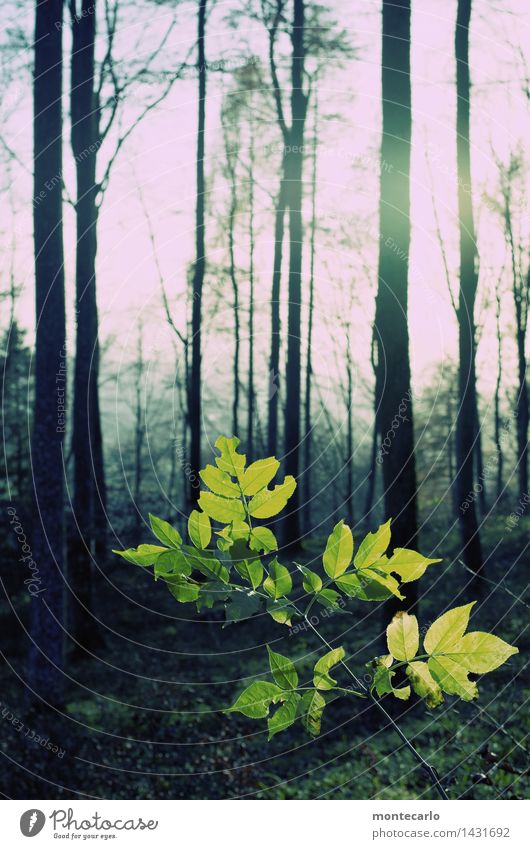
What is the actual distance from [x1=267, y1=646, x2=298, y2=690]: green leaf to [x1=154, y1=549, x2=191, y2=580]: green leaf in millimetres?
175

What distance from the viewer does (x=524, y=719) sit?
6.37 m

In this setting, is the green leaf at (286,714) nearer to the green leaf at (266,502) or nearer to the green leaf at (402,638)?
the green leaf at (402,638)

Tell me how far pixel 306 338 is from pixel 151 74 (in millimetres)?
10791

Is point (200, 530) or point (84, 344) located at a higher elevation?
point (84, 344)

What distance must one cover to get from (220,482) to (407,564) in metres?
0.30

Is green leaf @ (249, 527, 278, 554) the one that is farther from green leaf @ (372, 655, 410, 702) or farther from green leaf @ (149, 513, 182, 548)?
green leaf @ (372, 655, 410, 702)

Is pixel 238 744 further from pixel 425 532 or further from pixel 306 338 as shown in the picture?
pixel 306 338

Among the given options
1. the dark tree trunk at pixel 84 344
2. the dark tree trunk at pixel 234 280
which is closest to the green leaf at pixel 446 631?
the dark tree trunk at pixel 84 344

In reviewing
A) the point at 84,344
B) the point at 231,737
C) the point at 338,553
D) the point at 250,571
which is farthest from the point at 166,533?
the point at 84,344

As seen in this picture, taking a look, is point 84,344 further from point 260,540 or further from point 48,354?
point 260,540

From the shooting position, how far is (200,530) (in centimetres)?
116
